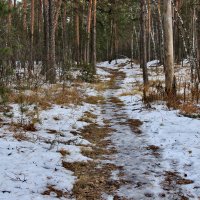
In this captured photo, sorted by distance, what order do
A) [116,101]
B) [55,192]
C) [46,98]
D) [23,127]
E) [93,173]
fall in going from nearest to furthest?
[55,192], [93,173], [23,127], [46,98], [116,101]

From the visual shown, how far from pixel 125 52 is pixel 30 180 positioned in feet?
193

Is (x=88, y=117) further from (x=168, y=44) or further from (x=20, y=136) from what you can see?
(x=168, y=44)

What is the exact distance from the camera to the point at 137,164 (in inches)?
225

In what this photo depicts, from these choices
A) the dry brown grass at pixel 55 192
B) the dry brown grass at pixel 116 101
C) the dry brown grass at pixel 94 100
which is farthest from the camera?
the dry brown grass at pixel 94 100

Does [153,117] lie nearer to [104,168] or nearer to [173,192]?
[104,168]

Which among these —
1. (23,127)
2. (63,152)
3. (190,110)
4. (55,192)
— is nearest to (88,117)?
(23,127)

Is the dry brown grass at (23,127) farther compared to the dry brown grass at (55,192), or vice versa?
the dry brown grass at (23,127)

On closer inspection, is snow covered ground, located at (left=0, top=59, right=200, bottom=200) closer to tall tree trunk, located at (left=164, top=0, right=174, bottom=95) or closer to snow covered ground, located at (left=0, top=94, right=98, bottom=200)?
snow covered ground, located at (left=0, top=94, right=98, bottom=200)

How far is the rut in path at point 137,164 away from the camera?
4531mm

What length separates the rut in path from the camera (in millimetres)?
4531

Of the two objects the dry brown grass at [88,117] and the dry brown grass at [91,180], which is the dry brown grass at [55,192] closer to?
the dry brown grass at [91,180]

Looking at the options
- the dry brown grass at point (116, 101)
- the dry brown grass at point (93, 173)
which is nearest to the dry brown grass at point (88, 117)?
the dry brown grass at point (93, 173)

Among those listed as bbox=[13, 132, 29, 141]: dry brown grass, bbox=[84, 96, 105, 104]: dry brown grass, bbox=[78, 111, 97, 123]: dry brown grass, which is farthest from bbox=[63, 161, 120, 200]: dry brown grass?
bbox=[84, 96, 105, 104]: dry brown grass

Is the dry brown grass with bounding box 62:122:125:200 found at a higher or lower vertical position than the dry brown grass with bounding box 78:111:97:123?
lower
